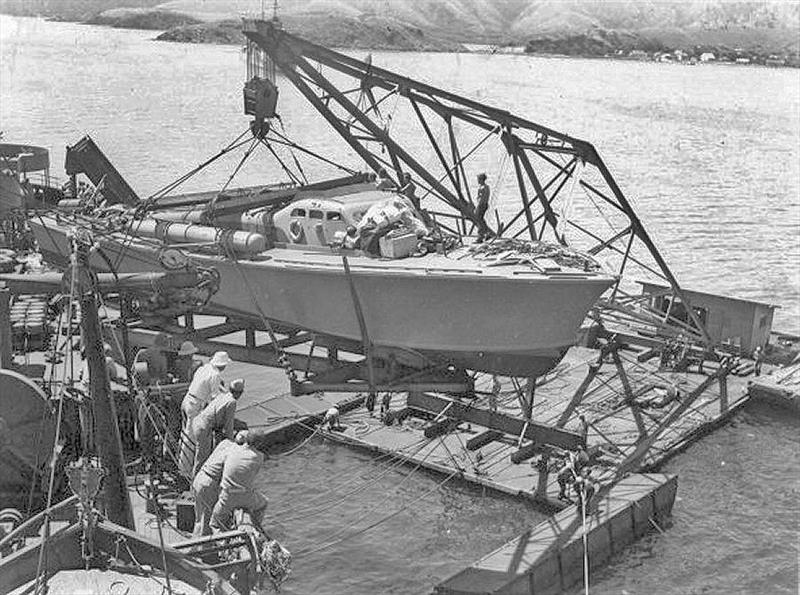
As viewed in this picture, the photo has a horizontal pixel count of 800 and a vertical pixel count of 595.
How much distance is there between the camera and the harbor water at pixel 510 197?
47.7ft

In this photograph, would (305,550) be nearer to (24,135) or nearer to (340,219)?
(340,219)

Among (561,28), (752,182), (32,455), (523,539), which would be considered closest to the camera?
(32,455)

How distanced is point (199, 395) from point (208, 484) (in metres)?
1.47

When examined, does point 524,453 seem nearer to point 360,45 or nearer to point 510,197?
point 510,197

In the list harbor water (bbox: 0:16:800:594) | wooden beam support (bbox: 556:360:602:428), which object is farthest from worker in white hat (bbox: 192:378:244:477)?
wooden beam support (bbox: 556:360:602:428)

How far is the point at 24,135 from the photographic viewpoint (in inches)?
2188

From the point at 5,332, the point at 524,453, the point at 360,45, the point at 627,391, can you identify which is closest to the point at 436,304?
the point at 524,453

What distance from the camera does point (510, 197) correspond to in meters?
45.8

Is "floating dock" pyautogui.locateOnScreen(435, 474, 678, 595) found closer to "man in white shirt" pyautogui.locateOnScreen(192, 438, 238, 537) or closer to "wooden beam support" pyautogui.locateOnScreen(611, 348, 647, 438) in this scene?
"wooden beam support" pyautogui.locateOnScreen(611, 348, 647, 438)

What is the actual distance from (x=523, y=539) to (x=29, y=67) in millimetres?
88418

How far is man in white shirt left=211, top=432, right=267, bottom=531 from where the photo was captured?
9.66 metres

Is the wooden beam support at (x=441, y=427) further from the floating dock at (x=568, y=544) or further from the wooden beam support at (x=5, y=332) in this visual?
the wooden beam support at (x=5, y=332)

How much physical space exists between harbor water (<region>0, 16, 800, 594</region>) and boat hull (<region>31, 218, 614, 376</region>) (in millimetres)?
3175

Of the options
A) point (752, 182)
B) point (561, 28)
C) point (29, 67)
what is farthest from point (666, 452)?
point (561, 28)
